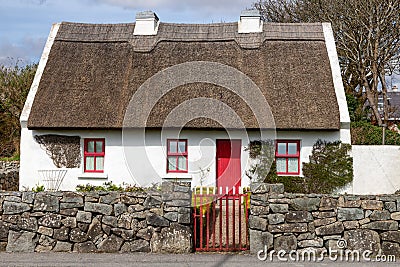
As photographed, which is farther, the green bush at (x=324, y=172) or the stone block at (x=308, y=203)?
the green bush at (x=324, y=172)

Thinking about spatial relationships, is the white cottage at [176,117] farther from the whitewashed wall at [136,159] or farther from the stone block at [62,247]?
the stone block at [62,247]

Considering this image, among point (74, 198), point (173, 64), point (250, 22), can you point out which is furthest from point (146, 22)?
point (74, 198)

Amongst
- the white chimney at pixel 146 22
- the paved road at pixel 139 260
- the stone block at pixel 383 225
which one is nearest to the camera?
the paved road at pixel 139 260

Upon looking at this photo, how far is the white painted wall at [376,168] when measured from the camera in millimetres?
17109

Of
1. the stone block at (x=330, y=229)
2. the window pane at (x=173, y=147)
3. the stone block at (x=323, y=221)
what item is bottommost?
the stone block at (x=330, y=229)

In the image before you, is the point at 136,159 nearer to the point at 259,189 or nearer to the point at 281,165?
the point at 281,165

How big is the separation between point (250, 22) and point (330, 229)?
12.1m

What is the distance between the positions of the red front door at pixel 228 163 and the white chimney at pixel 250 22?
516 centimetres

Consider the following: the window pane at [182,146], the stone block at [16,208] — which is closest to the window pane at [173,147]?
the window pane at [182,146]

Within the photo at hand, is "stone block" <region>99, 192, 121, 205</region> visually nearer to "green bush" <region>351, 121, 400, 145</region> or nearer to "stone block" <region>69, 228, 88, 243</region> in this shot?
"stone block" <region>69, 228, 88, 243</region>

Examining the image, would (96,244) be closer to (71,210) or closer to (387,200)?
(71,210)

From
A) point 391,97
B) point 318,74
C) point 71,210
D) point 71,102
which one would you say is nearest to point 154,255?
point 71,210

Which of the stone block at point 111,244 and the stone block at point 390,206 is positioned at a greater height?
the stone block at point 390,206

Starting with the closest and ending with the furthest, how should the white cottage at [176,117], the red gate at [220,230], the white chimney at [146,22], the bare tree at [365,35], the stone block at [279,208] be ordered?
the stone block at [279,208]
the red gate at [220,230]
the white cottage at [176,117]
the white chimney at [146,22]
the bare tree at [365,35]
